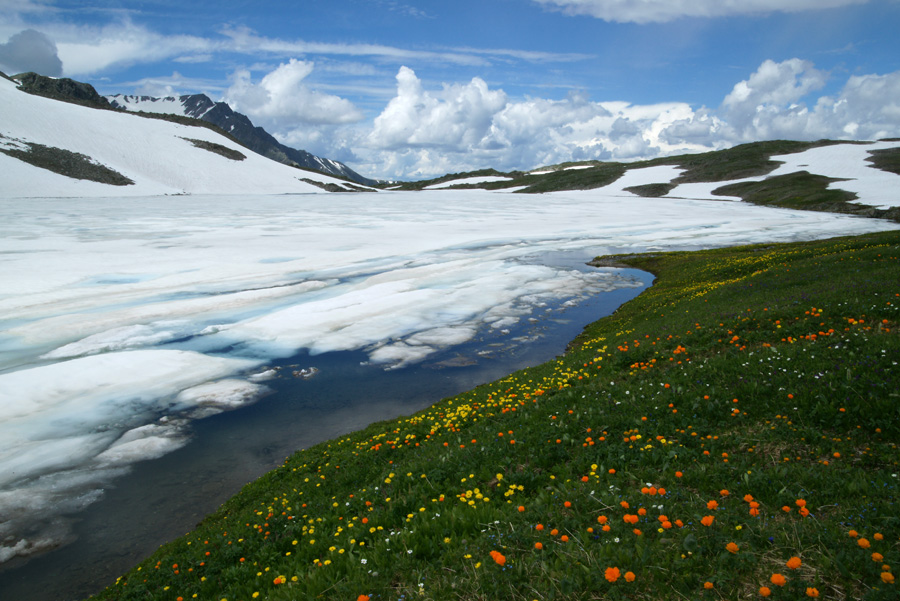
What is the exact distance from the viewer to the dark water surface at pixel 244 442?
10.6 m

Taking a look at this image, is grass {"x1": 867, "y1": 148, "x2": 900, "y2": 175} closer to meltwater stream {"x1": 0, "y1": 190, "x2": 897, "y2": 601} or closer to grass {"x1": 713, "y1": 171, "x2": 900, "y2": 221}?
grass {"x1": 713, "y1": 171, "x2": 900, "y2": 221}

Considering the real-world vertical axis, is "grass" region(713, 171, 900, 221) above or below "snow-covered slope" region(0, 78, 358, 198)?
below

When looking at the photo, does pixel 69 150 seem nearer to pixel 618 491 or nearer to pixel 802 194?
pixel 618 491

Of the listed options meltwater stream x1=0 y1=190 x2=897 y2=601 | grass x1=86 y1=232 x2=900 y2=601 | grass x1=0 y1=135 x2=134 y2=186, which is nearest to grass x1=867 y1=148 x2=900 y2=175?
meltwater stream x1=0 y1=190 x2=897 y2=601

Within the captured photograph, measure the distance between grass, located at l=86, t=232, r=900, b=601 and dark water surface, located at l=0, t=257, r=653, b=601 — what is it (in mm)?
1551

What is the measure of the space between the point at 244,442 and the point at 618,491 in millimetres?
13103

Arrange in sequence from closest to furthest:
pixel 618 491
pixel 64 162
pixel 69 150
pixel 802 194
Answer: pixel 618 491, pixel 802 194, pixel 64 162, pixel 69 150

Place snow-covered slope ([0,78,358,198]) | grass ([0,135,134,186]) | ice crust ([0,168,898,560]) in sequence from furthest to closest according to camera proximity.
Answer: grass ([0,135,134,186])
snow-covered slope ([0,78,358,198])
ice crust ([0,168,898,560])

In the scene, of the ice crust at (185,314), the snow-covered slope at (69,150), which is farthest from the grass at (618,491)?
the snow-covered slope at (69,150)

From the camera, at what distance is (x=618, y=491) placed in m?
7.39

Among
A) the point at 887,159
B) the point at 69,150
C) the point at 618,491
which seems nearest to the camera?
the point at 618,491

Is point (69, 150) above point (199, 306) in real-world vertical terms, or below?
above

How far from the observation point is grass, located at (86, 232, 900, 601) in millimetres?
5324

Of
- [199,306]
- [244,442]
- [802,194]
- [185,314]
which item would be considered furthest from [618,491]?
[802,194]
